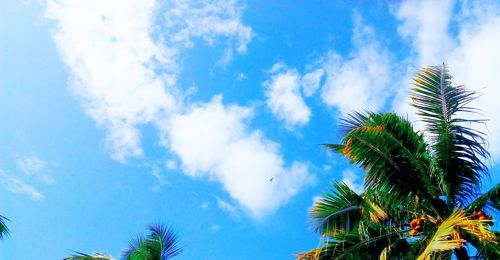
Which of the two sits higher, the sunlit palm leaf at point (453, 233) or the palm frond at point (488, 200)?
the palm frond at point (488, 200)

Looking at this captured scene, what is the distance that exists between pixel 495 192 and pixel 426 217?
1.61 metres

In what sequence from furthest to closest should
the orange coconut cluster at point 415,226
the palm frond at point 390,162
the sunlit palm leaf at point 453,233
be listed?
the palm frond at point 390,162 < the orange coconut cluster at point 415,226 < the sunlit palm leaf at point 453,233

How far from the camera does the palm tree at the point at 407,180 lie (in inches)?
434

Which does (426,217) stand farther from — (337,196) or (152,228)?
(152,228)

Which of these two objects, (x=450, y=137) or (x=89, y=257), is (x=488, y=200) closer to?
(x=450, y=137)

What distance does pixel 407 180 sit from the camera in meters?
11.5

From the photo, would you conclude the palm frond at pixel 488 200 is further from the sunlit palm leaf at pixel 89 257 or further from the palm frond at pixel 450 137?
the sunlit palm leaf at pixel 89 257

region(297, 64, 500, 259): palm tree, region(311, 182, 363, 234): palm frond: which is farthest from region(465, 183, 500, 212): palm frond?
region(311, 182, 363, 234): palm frond

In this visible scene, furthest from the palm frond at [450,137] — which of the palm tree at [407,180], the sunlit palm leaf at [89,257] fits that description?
the sunlit palm leaf at [89,257]

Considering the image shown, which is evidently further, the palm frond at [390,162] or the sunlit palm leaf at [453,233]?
the palm frond at [390,162]

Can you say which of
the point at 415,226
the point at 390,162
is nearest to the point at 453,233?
the point at 415,226

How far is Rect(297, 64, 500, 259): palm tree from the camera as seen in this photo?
1103cm

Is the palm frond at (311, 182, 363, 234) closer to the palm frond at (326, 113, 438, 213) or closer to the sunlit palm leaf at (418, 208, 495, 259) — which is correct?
the palm frond at (326, 113, 438, 213)

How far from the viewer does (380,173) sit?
11586 mm
